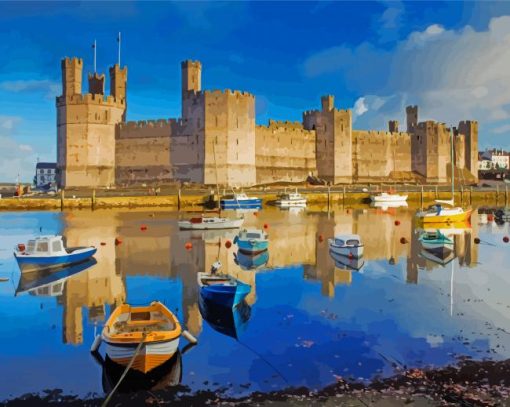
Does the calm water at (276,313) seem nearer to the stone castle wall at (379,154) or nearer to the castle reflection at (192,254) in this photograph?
the castle reflection at (192,254)

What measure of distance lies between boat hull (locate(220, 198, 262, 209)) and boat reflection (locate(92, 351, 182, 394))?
118ft

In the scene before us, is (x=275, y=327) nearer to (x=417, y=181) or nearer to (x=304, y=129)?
(x=304, y=129)

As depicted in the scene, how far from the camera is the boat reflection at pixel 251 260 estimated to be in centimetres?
2016

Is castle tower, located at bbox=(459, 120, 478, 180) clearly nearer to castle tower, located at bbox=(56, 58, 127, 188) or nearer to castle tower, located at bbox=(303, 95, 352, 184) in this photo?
castle tower, located at bbox=(303, 95, 352, 184)

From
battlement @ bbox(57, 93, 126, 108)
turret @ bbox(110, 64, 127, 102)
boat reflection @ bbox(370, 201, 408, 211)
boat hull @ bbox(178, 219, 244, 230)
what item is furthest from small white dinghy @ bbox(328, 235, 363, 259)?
turret @ bbox(110, 64, 127, 102)

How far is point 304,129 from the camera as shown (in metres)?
66.2

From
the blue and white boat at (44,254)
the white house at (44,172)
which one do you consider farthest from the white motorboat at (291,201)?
the white house at (44,172)

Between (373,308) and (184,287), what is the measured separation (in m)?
5.75

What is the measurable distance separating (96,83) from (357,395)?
57.3 metres

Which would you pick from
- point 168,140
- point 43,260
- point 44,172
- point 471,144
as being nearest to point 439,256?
point 43,260

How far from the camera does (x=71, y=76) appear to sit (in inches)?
2153

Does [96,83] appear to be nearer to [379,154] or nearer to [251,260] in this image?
[379,154]

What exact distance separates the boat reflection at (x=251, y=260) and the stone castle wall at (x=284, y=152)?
36.6 m

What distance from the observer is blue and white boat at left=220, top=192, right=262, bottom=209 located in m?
45.8
